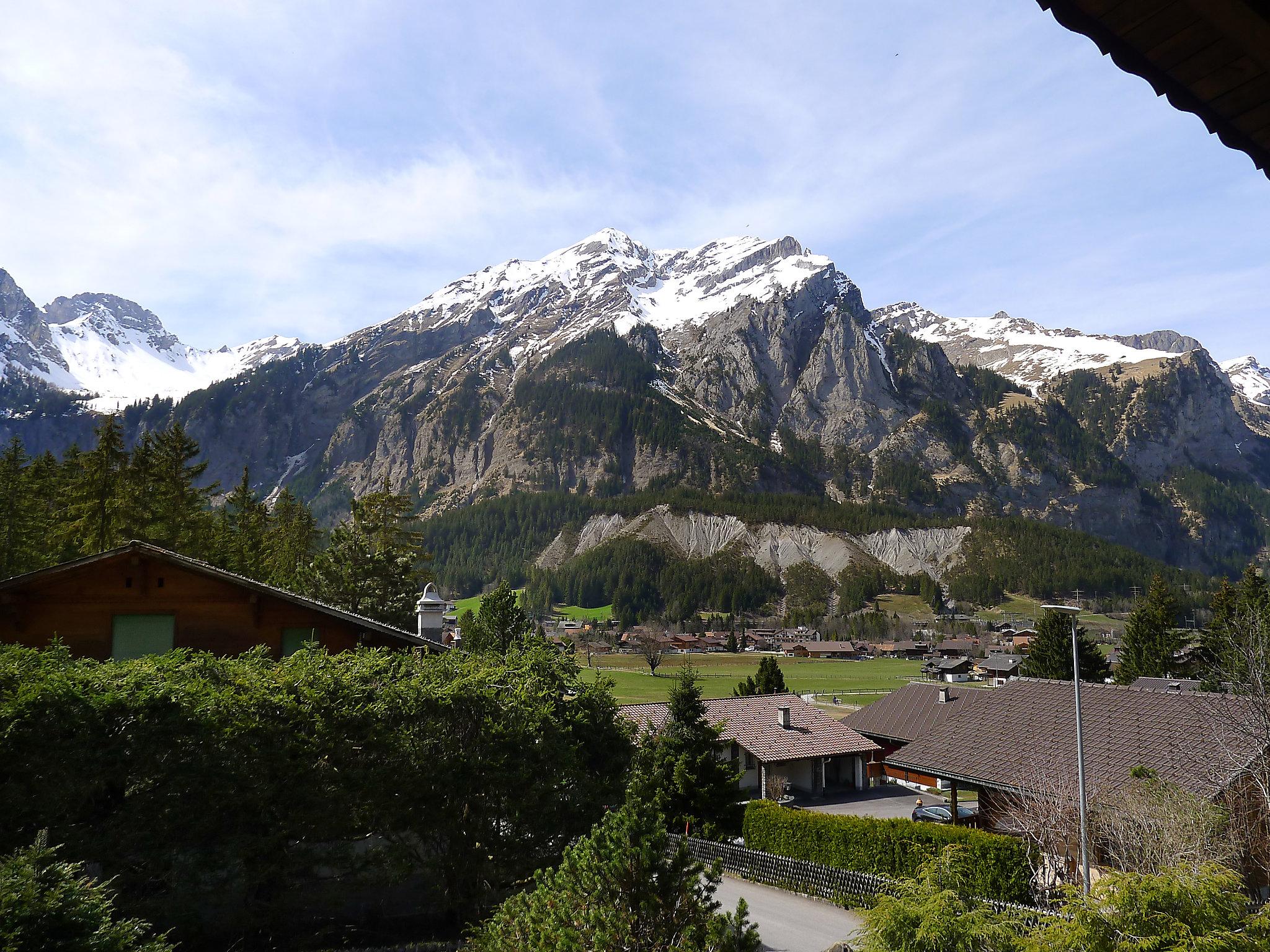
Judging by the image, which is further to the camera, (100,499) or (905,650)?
(905,650)

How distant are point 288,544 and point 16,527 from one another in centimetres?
2060

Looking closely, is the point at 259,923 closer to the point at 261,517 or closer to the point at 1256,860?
the point at 1256,860

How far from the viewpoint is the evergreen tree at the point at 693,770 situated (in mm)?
27953

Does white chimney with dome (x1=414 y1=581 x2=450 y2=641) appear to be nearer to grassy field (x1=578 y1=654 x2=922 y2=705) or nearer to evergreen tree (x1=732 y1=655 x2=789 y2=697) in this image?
evergreen tree (x1=732 y1=655 x2=789 y2=697)

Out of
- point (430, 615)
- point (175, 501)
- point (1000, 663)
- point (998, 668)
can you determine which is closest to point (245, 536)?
point (175, 501)

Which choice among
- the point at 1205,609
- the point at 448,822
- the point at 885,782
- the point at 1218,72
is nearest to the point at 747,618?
the point at 1205,609

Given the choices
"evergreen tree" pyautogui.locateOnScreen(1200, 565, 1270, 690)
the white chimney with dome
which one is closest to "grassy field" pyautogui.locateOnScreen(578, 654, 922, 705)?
"evergreen tree" pyautogui.locateOnScreen(1200, 565, 1270, 690)

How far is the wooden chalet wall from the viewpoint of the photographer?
20.1 metres

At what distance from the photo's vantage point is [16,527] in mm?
36781

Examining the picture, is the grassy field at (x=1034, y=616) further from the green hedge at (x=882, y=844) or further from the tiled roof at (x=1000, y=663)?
the green hedge at (x=882, y=844)

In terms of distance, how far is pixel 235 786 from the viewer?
1403 centimetres

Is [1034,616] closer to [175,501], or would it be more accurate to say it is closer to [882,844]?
[882,844]

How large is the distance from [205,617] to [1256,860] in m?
28.9

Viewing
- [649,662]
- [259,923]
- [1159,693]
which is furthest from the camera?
[649,662]
